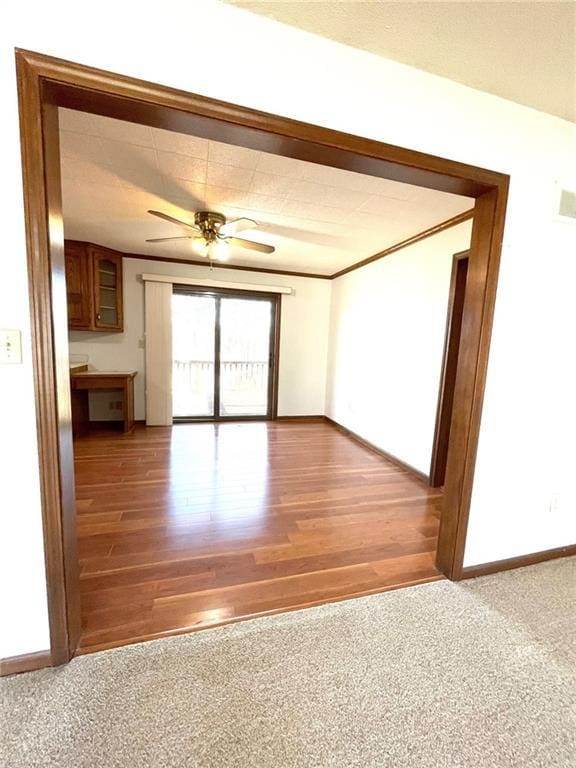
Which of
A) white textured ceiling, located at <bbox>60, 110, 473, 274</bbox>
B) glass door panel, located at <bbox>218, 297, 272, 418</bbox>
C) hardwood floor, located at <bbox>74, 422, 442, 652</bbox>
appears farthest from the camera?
glass door panel, located at <bbox>218, 297, 272, 418</bbox>

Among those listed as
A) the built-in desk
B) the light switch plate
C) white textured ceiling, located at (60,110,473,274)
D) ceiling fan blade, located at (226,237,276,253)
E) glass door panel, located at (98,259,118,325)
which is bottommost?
the built-in desk

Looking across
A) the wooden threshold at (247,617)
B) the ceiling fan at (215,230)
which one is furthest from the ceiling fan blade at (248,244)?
the wooden threshold at (247,617)

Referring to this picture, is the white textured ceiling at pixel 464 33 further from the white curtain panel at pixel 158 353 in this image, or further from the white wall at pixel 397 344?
the white curtain panel at pixel 158 353

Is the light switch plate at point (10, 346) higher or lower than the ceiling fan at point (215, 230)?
lower

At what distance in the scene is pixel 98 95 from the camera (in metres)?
1.02

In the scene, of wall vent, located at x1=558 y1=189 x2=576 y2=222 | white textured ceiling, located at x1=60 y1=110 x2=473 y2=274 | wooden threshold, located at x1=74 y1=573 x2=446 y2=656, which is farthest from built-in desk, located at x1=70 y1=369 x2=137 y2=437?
wall vent, located at x1=558 y1=189 x2=576 y2=222

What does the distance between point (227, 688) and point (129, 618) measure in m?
0.59

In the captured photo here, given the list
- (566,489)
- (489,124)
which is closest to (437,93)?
(489,124)

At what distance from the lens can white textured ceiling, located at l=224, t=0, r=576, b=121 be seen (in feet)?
3.61

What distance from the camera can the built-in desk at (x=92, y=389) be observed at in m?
3.90

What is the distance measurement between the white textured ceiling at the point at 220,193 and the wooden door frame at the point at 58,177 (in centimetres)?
76

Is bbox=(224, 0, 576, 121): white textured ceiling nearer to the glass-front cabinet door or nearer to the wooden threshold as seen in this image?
the wooden threshold

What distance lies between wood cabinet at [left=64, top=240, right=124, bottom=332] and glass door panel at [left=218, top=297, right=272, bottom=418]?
1.48 m

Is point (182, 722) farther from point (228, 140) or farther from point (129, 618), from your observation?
point (228, 140)
